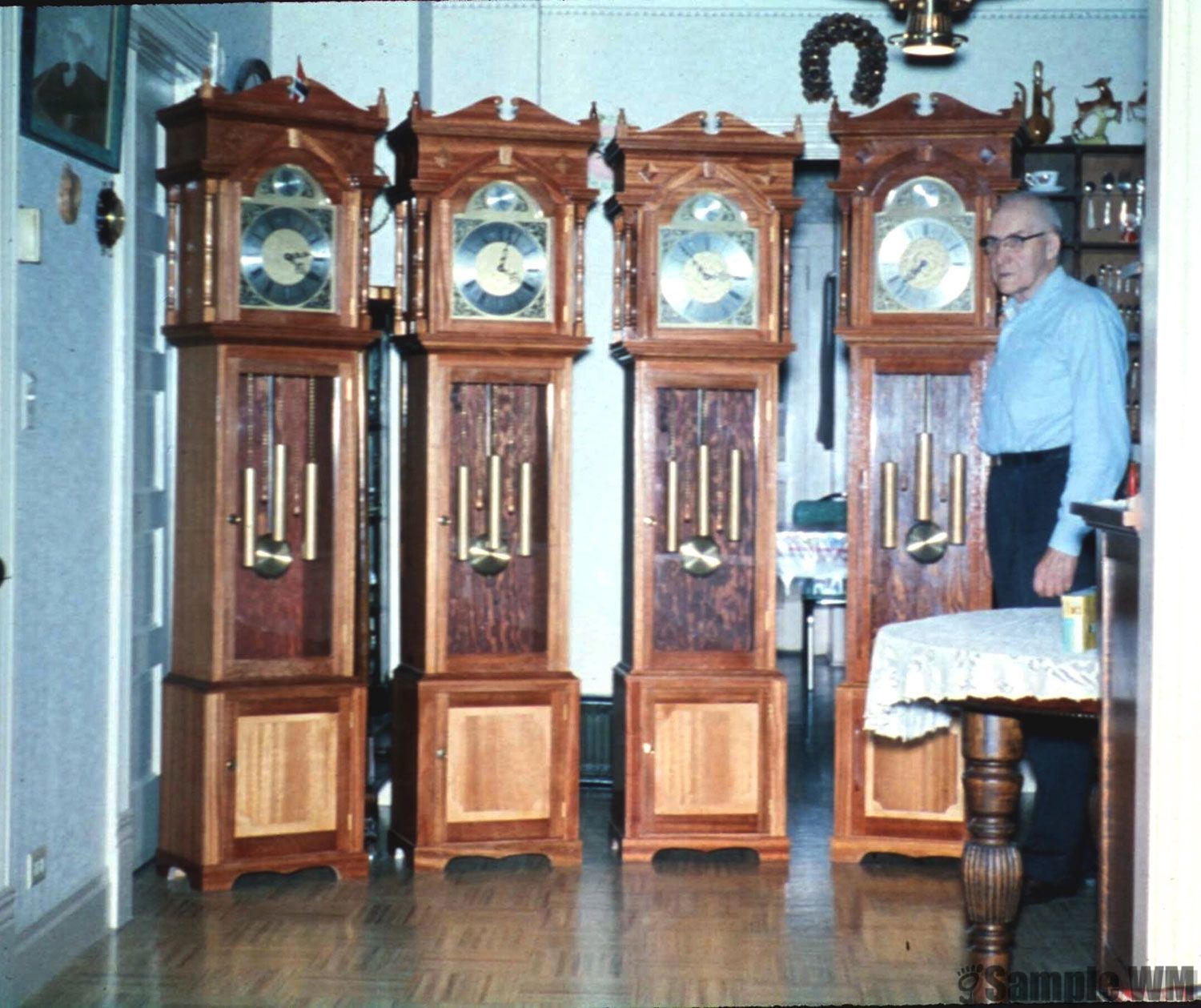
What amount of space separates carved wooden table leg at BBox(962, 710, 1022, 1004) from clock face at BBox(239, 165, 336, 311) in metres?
1.99

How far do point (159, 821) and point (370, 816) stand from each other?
633 millimetres

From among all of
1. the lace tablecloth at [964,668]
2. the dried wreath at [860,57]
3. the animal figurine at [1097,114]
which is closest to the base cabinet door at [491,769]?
the lace tablecloth at [964,668]

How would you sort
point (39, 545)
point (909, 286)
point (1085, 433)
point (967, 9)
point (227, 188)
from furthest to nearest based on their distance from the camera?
point (967, 9) → point (909, 286) → point (227, 188) → point (1085, 433) → point (39, 545)

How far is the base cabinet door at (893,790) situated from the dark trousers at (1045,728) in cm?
35

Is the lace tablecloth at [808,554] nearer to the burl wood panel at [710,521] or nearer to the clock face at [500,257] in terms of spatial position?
the burl wood panel at [710,521]

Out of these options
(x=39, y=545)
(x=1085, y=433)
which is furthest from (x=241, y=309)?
(x=1085, y=433)

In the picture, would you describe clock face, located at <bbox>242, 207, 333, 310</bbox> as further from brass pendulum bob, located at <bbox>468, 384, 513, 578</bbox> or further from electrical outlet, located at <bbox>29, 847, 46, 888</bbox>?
electrical outlet, located at <bbox>29, 847, 46, 888</bbox>

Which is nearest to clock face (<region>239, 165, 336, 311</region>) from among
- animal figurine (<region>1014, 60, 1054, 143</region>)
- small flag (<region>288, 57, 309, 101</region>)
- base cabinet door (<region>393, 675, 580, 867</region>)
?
small flag (<region>288, 57, 309, 101</region>)

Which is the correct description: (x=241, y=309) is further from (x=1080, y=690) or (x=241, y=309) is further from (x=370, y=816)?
(x=1080, y=690)

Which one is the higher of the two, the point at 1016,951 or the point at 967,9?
the point at 967,9

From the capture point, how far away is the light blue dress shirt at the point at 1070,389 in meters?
3.86

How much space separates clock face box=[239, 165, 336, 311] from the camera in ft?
13.8

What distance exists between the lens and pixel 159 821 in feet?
14.1

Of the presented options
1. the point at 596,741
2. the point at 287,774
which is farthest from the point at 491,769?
the point at 596,741
